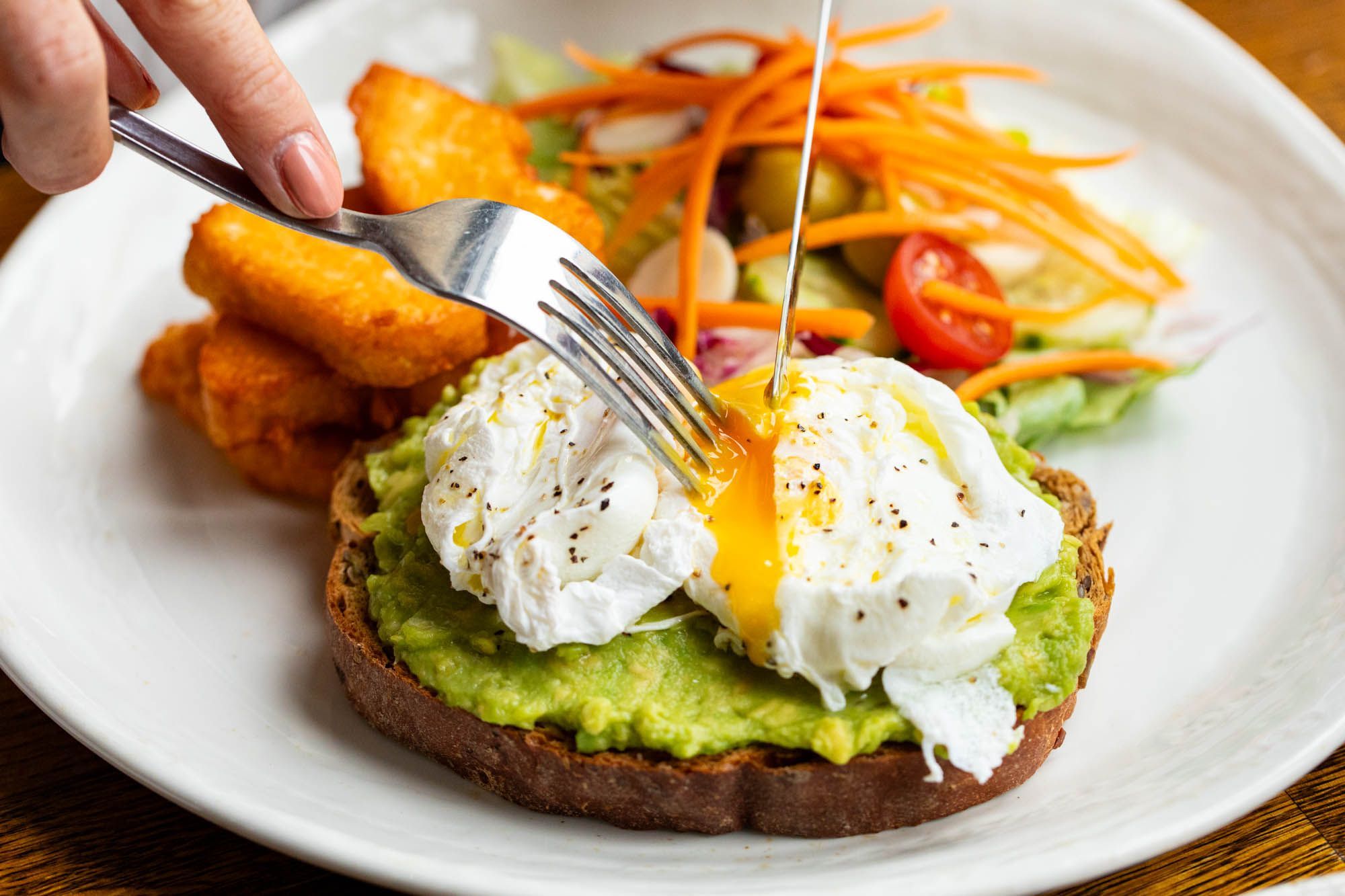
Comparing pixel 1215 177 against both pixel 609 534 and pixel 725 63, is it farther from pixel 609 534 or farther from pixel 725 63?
pixel 609 534

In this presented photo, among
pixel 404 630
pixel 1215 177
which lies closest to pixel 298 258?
pixel 404 630

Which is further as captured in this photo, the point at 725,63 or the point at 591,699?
the point at 725,63

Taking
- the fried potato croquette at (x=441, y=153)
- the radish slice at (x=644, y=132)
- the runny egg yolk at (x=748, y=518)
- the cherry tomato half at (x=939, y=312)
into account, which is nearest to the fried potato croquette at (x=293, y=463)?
the fried potato croquette at (x=441, y=153)

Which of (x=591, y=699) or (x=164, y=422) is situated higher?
(x=591, y=699)

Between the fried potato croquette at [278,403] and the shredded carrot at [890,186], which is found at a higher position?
the shredded carrot at [890,186]

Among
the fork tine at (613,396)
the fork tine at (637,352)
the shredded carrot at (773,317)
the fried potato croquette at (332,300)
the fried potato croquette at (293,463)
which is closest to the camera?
the fork tine at (613,396)

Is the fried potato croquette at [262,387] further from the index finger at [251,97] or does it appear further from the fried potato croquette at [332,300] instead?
the index finger at [251,97]

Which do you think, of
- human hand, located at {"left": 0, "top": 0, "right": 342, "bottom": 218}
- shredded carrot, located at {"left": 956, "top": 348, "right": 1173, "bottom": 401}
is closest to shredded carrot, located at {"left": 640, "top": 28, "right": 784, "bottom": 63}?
shredded carrot, located at {"left": 956, "top": 348, "right": 1173, "bottom": 401}
